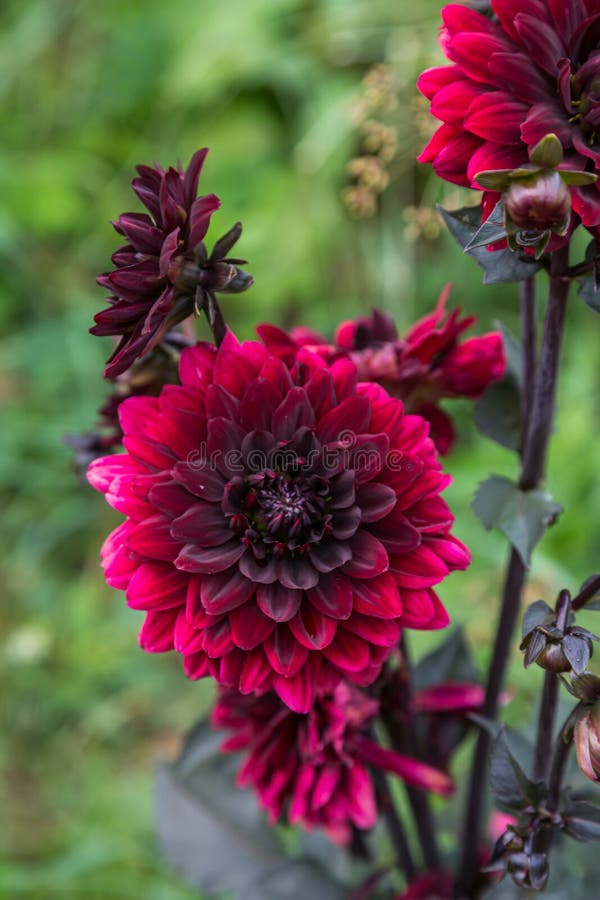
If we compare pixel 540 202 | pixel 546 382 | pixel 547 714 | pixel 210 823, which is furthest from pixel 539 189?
pixel 210 823

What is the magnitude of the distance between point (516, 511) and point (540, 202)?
18cm

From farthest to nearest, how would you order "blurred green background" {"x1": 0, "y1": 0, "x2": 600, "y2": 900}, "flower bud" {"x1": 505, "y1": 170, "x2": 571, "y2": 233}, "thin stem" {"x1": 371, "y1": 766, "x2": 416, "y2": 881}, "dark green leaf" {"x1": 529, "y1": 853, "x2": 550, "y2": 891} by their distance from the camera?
1. "blurred green background" {"x1": 0, "y1": 0, "x2": 600, "y2": 900}
2. "thin stem" {"x1": 371, "y1": 766, "x2": 416, "y2": 881}
3. "dark green leaf" {"x1": 529, "y1": 853, "x2": 550, "y2": 891}
4. "flower bud" {"x1": 505, "y1": 170, "x2": 571, "y2": 233}

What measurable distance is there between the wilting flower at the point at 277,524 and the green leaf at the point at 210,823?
12.4 inches

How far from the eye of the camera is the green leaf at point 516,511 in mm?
415

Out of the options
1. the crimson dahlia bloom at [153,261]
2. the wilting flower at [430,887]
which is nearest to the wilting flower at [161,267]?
the crimson dahlia bloom at [153,261]

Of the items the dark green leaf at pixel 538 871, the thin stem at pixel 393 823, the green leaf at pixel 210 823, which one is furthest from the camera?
the green leaf at pixel 210 823

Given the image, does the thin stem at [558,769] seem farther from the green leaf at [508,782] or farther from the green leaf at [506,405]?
the green leaf at [506,405]

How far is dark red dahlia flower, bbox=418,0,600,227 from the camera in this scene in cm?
32

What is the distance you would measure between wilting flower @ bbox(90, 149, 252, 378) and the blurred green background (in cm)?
69

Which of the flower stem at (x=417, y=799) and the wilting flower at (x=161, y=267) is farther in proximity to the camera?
the flower stem at (x=417, y=799)

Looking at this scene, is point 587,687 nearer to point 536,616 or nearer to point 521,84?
point 536,616

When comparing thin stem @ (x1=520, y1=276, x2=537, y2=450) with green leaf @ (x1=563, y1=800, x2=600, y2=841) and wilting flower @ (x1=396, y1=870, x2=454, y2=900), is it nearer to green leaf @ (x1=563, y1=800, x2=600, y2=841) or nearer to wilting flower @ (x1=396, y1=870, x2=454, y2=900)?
green leaf @ (x1=563, y1=800, x2=600, y2=841)

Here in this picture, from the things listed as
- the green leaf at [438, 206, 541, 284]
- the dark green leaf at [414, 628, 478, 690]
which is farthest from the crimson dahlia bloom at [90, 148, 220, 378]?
the dark green leaf at [414, 628, 478, 690]

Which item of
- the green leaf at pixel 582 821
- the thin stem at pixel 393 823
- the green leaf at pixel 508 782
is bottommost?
the thin stem at pixel 393 823
